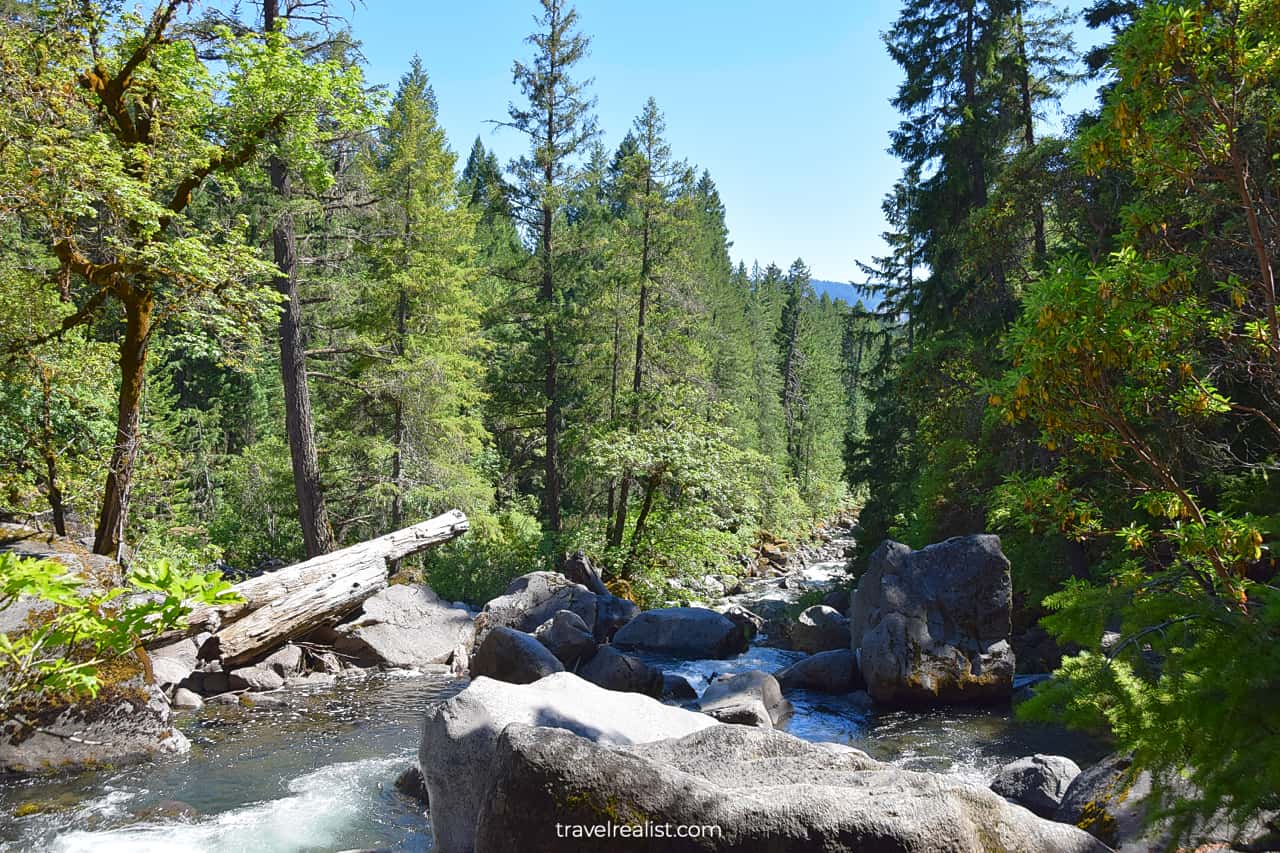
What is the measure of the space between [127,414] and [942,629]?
36.3 feet

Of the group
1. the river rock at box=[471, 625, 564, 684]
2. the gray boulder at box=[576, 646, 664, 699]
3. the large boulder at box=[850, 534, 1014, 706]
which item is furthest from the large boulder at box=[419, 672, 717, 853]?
the large boulder at box=[850, 534, 1014, 706]

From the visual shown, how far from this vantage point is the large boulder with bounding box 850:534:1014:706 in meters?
10.6

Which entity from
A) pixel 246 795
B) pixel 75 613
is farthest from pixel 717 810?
pixel 246 795

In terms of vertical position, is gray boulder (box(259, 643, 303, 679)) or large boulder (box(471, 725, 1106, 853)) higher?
large boulder (box(471, 725, 1106, 853))

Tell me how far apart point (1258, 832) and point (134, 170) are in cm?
1126

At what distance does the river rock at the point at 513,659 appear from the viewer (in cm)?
1037

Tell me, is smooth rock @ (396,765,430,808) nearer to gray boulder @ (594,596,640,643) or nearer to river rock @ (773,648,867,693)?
river rock @ (773,648,867,693)

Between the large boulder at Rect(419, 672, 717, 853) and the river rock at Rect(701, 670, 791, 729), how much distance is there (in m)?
2.07

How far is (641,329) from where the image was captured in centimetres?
2053

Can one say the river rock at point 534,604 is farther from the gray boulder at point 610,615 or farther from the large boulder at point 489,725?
the large boulder at point 489,725

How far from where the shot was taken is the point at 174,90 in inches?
344

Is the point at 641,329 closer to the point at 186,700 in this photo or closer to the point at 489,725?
the point at 186,700

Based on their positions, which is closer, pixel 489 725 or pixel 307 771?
pixel 489 725

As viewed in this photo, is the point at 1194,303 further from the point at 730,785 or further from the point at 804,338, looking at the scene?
the point at 804,338
